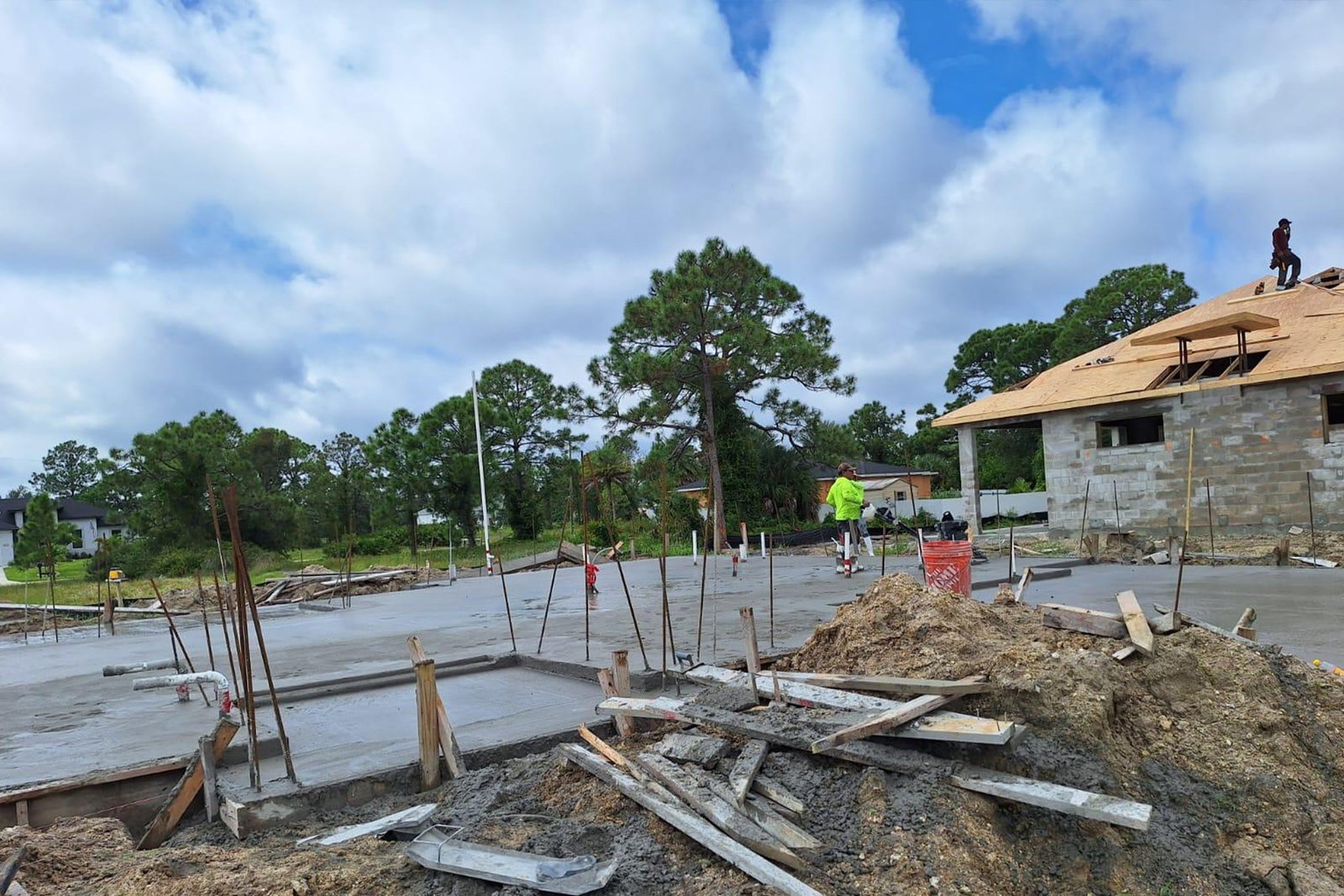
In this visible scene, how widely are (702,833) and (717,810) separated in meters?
0.15

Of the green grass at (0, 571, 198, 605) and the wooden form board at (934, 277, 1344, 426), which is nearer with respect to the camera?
the wooden form board at (934, 277, 1344, 426)

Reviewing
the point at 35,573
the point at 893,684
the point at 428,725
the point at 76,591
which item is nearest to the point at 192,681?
the point at 428,725

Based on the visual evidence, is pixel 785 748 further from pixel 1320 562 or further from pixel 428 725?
pixel 1320 562

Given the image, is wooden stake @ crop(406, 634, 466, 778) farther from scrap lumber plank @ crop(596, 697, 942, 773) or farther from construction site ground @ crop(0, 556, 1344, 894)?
scrap lumber plank @ crop(596, 697, 942, 773)

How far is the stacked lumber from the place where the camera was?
10.3 ft

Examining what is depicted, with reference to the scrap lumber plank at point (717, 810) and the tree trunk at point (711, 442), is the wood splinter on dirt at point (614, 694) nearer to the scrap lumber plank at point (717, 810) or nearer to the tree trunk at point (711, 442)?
the scrap lumber plank at point (717, 810)

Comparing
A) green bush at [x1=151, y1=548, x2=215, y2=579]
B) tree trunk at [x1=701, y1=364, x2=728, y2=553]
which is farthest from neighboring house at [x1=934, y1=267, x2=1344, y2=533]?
green bush at [x1=151, y1=548, x2=215, y2=579]

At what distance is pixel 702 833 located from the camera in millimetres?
3105

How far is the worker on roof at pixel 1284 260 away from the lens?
20188 mm

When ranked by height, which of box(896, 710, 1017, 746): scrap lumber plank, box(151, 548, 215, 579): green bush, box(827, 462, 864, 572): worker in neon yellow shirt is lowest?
box(151, 548, 215, 579): green bush

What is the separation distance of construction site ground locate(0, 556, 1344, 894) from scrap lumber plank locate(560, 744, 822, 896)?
2.3 inches

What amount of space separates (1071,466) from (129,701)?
19098 mm

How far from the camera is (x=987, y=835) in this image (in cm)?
331

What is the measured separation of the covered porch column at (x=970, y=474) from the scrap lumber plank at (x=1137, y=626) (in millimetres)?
16334
